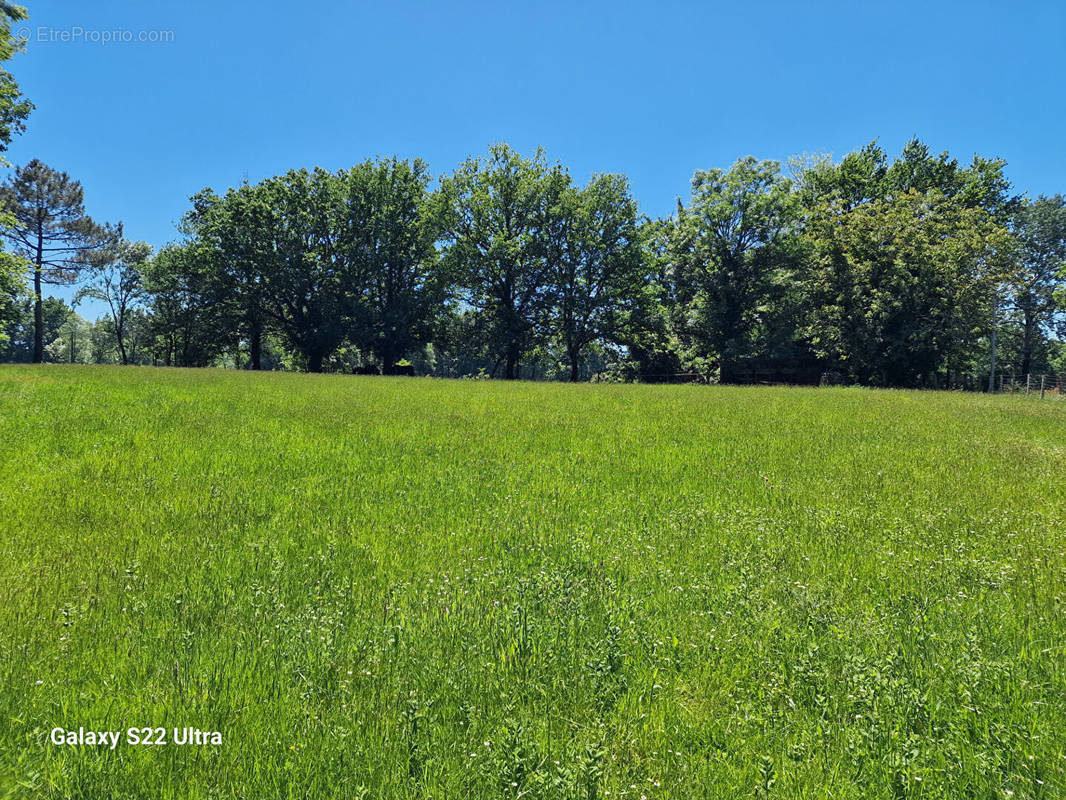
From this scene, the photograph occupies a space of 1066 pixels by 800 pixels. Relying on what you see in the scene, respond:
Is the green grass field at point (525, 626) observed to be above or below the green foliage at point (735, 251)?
below

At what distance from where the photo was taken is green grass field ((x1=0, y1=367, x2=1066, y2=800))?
262 centimetres

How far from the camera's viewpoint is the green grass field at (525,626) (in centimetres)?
262

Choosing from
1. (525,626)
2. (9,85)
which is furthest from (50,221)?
(525,626)

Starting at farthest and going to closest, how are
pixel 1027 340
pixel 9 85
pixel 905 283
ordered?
pixel 1027 340 < pixel 905 283 < pixel 9 85

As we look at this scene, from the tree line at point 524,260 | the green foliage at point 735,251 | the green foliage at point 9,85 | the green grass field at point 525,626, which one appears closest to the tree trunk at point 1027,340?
the tree line at point 524,260

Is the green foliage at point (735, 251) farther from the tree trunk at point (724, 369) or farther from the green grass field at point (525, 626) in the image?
the green grass field at point (525, 626)

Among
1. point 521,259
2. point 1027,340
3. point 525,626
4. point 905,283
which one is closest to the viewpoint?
point 525,626

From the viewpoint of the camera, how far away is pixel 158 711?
2842mm

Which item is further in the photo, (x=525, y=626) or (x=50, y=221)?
(x=50, y=221)

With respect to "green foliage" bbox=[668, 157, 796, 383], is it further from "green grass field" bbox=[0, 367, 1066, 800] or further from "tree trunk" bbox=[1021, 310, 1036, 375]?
"green grass field" bbox=[0, 367, 1066, 800]

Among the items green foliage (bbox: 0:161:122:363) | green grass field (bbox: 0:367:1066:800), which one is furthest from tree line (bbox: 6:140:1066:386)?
green grass field (bbox: 0:367:1066:800)

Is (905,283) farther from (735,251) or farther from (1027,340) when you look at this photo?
(1027,340)

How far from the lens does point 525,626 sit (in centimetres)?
403

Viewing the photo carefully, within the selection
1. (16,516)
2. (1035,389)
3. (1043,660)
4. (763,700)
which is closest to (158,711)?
(763,700)
